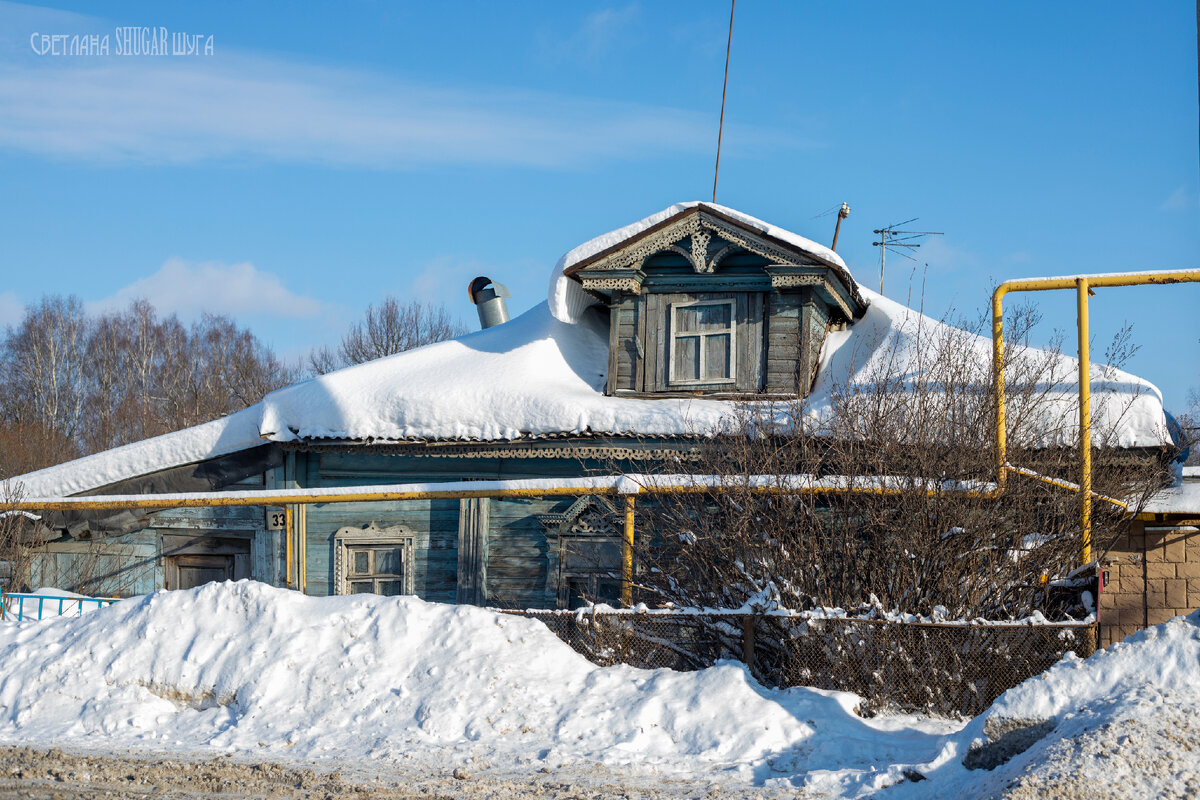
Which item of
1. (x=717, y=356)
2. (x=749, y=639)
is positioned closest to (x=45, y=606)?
(x=749, y=639)

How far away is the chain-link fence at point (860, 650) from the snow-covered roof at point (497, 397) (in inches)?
146

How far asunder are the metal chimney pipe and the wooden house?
3.25m

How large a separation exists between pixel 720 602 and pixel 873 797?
2261 mm

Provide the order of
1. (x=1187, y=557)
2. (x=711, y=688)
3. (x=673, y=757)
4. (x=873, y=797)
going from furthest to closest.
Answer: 1. (x=1187, y=557)
2. (x=711, y=688)
3. (x=673, y=757)
4. (x=873, y=797)

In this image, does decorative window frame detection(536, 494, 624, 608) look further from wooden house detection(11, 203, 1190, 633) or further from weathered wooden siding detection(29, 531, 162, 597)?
weathered wooden siding detection(29, 531, 162, 597)

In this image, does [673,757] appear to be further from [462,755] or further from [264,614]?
[264,614]

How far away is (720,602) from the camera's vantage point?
7.58m

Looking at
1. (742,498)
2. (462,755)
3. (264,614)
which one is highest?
(742,498)

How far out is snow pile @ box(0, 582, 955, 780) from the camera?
21.0ft

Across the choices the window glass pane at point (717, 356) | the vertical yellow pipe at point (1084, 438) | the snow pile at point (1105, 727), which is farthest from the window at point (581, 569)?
the snow pile at point (1105, 727)

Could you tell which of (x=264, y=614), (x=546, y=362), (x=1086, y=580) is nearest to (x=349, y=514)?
(x=546, y=362)

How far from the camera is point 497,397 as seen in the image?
39.1ft

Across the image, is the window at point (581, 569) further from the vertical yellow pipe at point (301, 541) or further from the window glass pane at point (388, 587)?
the vertical yellow pipe at point (301, 541)

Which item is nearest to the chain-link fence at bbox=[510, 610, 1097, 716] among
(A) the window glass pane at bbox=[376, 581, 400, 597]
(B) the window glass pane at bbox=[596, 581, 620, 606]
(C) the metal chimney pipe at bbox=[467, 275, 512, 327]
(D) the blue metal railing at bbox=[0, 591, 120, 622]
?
(B) the window glass pane at bbox=[596, 581, 620, 606]
